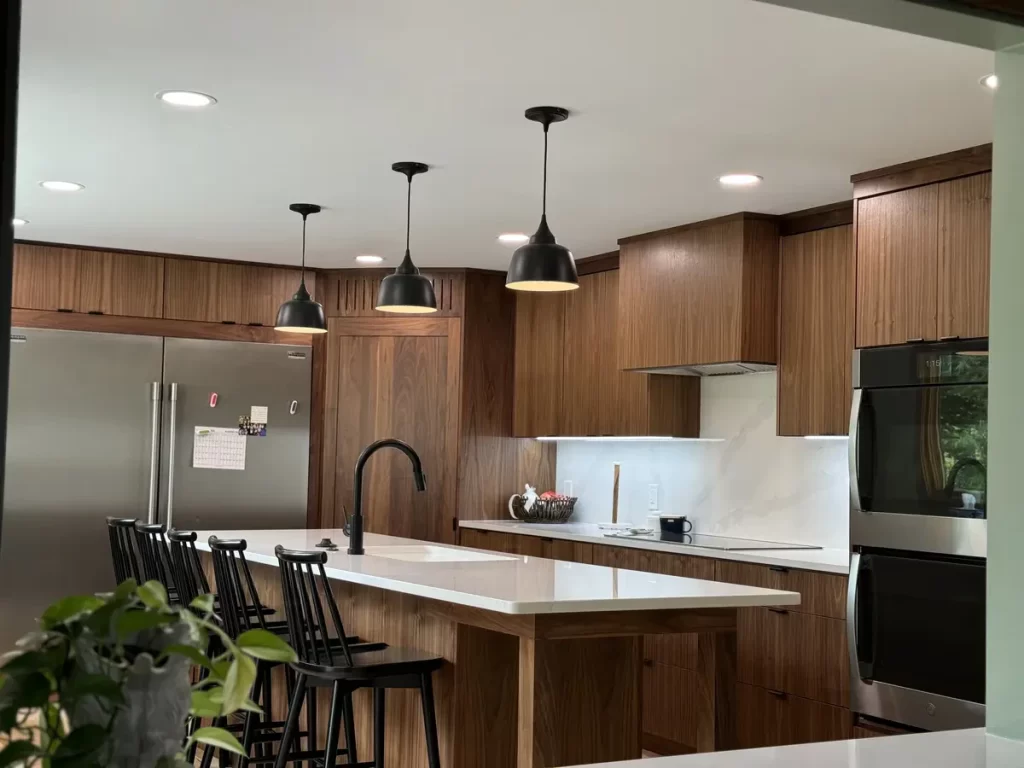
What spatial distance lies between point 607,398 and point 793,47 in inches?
132

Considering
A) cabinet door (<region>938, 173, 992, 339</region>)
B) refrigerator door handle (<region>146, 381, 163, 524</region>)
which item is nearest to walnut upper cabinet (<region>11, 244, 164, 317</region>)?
refrigerator door handle (<region>146, 381, 163, 524</region>)

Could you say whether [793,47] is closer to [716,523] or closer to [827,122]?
[827,122]

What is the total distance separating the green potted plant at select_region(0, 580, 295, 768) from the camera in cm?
88

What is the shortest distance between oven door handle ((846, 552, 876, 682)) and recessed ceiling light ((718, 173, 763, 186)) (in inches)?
58.2

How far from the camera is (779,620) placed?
15.4 feet

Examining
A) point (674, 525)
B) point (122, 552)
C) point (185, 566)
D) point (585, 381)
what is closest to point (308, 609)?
point (185, 566)

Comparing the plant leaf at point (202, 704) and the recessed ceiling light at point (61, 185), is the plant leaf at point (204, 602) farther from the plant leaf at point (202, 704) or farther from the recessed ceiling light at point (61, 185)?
the recessed ceiling light at point (61, 185)

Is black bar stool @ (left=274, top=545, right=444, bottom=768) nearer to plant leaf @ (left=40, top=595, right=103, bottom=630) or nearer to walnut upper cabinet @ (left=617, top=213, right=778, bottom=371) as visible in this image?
walnut upper cabinet @ (left=617, top=213, right=778, bottom=371)

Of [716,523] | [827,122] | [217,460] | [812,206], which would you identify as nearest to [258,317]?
[217,460]

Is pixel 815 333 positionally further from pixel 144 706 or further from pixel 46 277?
pixel 144 706

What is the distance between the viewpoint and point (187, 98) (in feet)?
12.0

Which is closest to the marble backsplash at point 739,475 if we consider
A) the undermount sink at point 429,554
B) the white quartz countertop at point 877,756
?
the undermount sink at point 429,554

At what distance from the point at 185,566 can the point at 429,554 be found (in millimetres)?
959

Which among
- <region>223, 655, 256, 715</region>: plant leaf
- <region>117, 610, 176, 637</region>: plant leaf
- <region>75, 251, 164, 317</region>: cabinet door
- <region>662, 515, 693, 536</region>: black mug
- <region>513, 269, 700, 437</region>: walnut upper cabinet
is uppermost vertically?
<region>75, 251, 164, 317</region>: cabinet door
